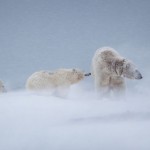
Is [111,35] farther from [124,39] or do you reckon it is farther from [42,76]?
[42,76]

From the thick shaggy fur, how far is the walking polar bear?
0.51 ft

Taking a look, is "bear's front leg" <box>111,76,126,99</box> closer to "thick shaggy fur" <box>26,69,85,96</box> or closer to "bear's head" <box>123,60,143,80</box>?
"bear's head" <box>123,60,143,80</box>

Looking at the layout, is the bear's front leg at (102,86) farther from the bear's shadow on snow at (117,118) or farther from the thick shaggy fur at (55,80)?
the bear's shadow on snow at (117,118)

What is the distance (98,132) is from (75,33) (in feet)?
2.76

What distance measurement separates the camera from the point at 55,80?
9.93ft

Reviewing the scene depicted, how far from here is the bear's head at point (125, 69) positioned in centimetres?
272

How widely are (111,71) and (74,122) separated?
64 centimetres

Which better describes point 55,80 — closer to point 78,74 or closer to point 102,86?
A: point 78,74

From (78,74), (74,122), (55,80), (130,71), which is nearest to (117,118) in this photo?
(74,122)

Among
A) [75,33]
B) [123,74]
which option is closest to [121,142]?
[123,74]

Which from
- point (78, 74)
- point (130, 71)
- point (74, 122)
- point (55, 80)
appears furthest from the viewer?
point (55, 80)

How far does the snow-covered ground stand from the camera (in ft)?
7.31

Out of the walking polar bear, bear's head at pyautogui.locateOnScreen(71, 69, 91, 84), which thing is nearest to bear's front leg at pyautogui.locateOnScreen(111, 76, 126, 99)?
the walking polar bear

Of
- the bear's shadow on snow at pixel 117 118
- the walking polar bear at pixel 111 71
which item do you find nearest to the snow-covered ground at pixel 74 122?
the bear's shadow on snow at pixel 117 118
